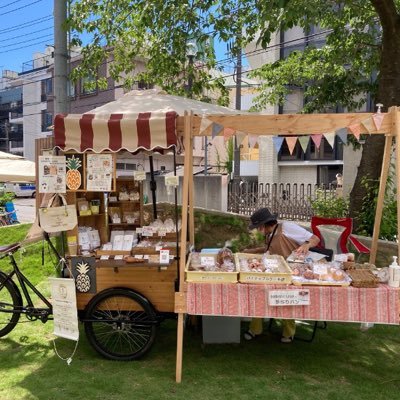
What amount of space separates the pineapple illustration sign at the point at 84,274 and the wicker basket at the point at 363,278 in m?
2.50

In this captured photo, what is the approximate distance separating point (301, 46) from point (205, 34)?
1114cm

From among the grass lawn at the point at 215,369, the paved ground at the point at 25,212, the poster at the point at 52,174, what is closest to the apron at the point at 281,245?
the grass lawn at the point at 215,369

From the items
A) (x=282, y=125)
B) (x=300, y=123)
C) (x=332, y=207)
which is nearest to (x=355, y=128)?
(x=300, y=123)

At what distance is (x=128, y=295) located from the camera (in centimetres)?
436

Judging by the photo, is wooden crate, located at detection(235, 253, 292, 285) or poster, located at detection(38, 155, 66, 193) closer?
wooden crate, located at detection(235, 253, 292, 285)

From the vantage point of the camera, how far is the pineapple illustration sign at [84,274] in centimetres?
446

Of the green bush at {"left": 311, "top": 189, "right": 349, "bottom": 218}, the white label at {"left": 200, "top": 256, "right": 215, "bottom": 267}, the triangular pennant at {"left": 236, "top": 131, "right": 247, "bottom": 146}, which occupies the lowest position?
the white label at {"left": 200, "top": 256, "right": 215, "bottom": 267}

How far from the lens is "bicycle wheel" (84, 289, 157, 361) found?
4.36 metres

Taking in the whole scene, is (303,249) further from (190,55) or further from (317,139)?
(190,55)

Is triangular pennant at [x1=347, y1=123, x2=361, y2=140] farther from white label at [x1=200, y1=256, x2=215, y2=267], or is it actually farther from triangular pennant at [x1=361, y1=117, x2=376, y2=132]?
white label at [x1=200, y1=256, x2=215, y2=267]

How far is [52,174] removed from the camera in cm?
453

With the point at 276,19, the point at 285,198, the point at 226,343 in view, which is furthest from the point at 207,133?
the point at 285,198

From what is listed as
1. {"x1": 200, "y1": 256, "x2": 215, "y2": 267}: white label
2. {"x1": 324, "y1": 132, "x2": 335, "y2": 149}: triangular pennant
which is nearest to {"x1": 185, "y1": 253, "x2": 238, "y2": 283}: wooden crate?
{"x1": 200, "y1": 256, "x2": 215, "y2": 267}: white label

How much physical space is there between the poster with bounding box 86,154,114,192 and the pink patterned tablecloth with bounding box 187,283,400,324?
144 centimetres
